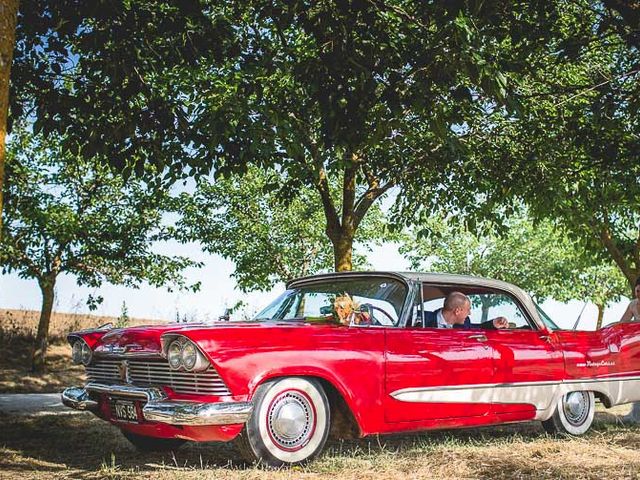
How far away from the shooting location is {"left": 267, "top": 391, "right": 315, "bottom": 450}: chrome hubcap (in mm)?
5867

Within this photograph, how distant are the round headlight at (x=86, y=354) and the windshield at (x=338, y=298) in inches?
61.6

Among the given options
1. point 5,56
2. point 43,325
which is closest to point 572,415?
point 5,56

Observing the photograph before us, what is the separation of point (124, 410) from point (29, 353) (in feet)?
57.5

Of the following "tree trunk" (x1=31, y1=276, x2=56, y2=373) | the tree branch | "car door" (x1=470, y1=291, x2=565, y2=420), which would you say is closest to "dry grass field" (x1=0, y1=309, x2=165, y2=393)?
"tree trunk" (x1=31, y1=276, x2=56, y2=373)

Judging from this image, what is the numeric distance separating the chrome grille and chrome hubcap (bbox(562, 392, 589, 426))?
4.21 meters

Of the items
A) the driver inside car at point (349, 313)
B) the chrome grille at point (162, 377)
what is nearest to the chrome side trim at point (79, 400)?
the chrome grille at point (162, 377)

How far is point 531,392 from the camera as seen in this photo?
302 inches

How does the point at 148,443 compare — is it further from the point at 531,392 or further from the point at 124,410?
the point at 531,392

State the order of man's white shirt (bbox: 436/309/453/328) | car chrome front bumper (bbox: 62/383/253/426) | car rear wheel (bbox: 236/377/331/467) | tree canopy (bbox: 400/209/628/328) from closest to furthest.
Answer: car chrome front bumper (bbox: 62/383/253/426) < car rear wheel (bbox: 236/377/331/467) < man's white shirt (bbox: 436/309/453/328) < tree canopy (bbox: 400/209/628/328)

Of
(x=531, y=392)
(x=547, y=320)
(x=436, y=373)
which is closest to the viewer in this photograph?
(x=436, y=373)

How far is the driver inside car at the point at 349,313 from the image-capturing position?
6633mm

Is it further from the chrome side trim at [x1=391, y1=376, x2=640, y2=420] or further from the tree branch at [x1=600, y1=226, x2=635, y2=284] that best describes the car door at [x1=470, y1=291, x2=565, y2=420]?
the tree branch at [x1=600, y1=226, x2=635, y2=284]

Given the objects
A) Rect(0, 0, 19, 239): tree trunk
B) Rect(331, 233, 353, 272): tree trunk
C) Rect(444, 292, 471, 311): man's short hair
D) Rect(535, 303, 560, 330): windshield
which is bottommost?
Rect(535, 303, 560, 330): windshield

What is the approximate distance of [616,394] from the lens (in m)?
8.53
